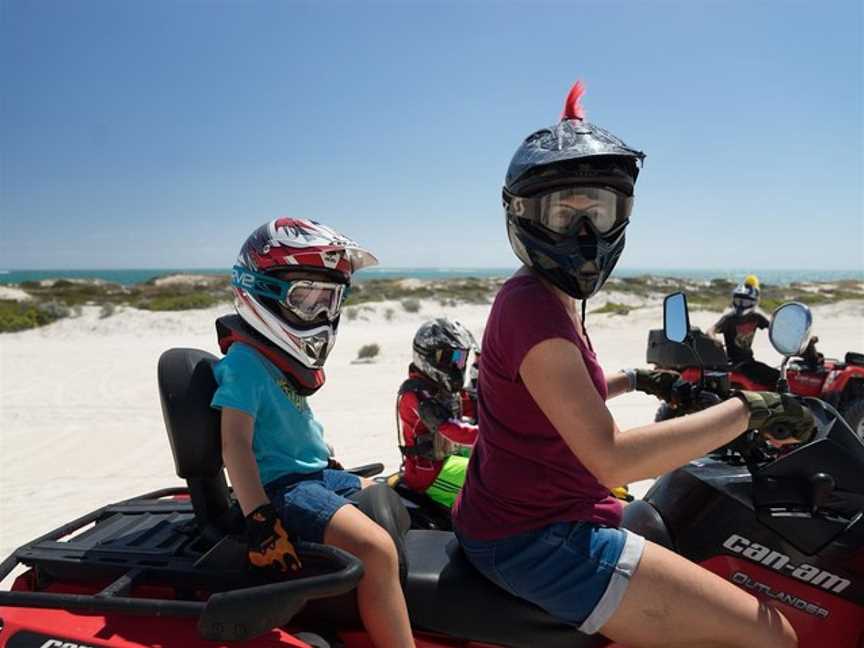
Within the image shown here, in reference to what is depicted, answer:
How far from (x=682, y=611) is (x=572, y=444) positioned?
0.55m

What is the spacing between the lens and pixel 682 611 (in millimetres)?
1726

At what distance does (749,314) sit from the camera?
26.3ft

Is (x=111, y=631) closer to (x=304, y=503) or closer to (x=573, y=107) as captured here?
(x=304, y=503)

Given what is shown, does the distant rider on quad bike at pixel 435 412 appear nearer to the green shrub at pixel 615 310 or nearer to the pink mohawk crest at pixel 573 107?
the pink mohawk crest at pixel 573 107

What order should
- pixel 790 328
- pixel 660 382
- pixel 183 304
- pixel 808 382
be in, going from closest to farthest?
1. pixel 660 382
2. pixel 790 328
3. pixel 808 382
4. pixel 183 304

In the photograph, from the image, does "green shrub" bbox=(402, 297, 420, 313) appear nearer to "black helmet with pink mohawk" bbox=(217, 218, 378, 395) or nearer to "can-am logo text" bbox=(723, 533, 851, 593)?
"black helmet with pink mohawk" bbox=(217, 218, 378, 395)

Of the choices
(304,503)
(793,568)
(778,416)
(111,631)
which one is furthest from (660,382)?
(111,631)

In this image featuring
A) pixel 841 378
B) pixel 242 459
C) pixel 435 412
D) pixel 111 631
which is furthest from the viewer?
pixel 841 378

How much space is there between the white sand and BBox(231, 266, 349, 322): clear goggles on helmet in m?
3.84

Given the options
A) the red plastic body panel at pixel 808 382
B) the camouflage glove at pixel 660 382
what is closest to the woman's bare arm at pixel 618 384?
the camouflage glove at pixel 660 382

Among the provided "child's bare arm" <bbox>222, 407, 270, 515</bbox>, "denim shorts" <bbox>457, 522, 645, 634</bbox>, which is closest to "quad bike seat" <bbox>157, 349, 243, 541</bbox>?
"child's bare arm" <bbox>222, 407, 270, 515</bbox>

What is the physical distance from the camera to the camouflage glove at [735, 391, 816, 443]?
180cm

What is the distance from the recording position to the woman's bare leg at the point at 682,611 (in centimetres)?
172

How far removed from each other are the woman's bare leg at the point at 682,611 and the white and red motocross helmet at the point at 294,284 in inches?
56.5
